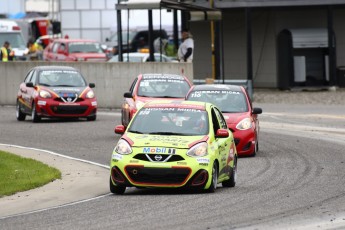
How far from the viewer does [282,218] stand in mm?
13586

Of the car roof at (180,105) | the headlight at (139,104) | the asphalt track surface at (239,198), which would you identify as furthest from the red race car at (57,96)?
the car roof at (180,105)

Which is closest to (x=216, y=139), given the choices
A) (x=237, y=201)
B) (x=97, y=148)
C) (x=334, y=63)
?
(x=237, y=201)

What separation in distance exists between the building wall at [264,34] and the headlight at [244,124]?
68.6ft

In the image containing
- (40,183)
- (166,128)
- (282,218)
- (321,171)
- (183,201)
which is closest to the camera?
(282,218)

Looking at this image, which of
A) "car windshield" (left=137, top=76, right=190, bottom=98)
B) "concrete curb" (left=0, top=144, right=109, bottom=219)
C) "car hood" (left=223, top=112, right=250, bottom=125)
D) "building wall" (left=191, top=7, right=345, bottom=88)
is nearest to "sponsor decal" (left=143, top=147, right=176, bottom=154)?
"concrete curb" (left=0, top=144, right=109, bottom=219)

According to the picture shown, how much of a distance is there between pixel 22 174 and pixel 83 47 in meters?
34.6

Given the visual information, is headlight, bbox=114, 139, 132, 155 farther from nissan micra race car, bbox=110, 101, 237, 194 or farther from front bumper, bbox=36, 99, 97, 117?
front bumper, bbox=36, 99, 97, 117

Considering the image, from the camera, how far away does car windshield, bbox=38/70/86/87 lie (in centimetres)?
3244

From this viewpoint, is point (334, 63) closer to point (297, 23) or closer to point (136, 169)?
point (297, 23)

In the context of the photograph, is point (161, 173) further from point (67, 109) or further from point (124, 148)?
point (67, 109)

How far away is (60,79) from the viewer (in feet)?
107

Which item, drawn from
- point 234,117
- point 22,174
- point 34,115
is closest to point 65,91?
point 34,115

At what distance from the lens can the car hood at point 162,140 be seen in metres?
16.2

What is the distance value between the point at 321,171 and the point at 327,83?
2365cm
